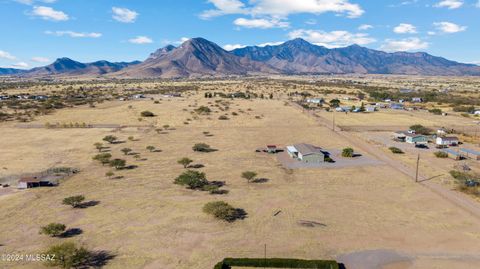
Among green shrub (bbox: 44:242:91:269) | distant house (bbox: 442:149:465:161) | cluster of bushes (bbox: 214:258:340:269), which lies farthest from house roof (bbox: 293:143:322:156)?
green shrub (bbox: 44:242:91:269)

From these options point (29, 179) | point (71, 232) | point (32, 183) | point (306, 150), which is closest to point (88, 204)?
point (71, 232)

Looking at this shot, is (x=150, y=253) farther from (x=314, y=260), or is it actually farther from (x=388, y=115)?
(x=388, y=115)

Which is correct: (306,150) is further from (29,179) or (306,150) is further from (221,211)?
(29,179)

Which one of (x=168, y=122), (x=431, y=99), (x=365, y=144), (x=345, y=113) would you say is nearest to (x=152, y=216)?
(x=365, y=144)

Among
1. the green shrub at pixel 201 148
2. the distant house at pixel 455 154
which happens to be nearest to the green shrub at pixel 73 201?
the green shrub at pixel 201 148

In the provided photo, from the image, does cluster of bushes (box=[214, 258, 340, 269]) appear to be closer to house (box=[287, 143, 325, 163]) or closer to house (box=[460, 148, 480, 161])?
house (box=[287, 143, 325, 163])
